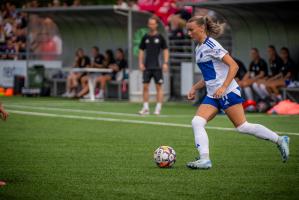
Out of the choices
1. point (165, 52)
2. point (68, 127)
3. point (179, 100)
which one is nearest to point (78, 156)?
point (68, 127)

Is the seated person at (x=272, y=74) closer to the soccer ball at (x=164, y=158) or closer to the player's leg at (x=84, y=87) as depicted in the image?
the player's leg at (x=84, y=87)

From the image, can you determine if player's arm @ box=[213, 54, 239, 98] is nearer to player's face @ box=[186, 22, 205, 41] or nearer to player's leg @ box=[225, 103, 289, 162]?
player's leg @ box=[225, 103, 289, 162]

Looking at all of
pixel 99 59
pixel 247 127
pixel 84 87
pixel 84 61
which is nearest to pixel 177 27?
pixel 99 59

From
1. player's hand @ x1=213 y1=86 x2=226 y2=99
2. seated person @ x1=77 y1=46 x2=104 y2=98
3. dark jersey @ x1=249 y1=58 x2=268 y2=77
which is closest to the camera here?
player's hand @ x1=213 y1=86 x2=226 y2=99

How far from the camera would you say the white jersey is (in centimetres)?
998

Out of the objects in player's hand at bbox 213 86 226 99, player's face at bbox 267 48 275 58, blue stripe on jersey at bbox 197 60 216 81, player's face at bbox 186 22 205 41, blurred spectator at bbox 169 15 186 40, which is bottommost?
player's hand at bbox 213 86 226 99

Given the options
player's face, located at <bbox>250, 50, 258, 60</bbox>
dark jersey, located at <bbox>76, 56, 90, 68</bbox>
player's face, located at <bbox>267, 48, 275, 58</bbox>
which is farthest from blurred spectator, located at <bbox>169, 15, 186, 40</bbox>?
player's face, located at <bbox>267, 48, 275, 58</bbox>

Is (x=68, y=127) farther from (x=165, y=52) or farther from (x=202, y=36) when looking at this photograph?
(x=202, y=36)

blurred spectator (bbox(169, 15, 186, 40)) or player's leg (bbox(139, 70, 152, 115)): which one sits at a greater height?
blurred spectator (bbox(169, 15, 186, 40))

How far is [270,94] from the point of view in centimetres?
2219

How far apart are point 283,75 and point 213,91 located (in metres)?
12.7

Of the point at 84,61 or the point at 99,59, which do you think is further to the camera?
the point at 84,61

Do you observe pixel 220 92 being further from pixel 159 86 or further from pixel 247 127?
pixel 159 86

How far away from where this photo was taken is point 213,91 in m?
10.0
